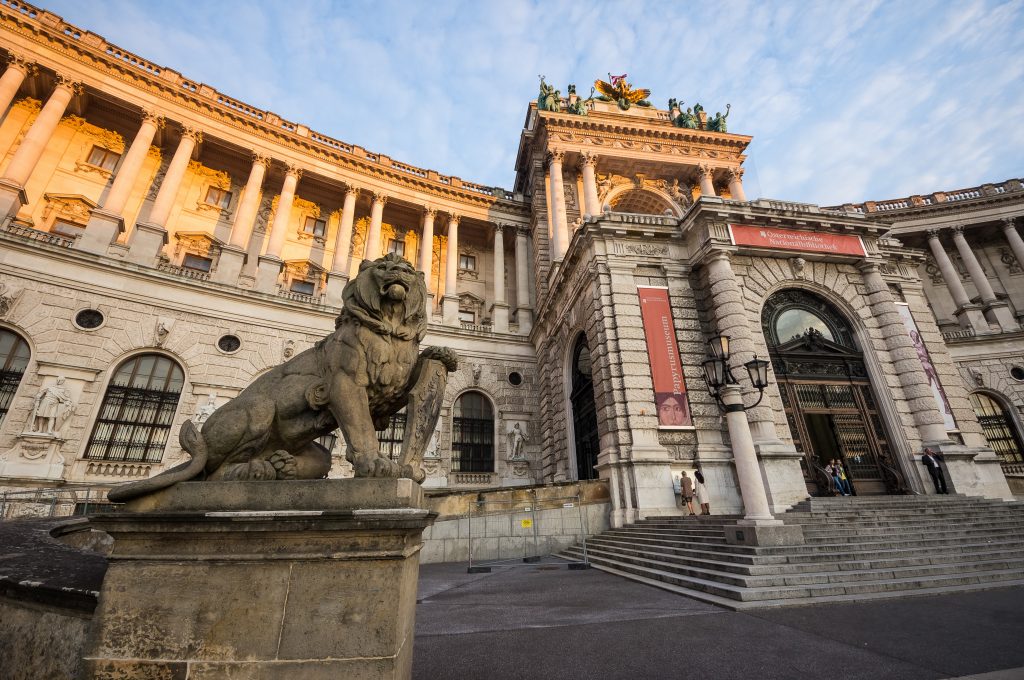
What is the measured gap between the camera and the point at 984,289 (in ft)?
83.3

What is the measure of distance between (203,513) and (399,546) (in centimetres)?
107

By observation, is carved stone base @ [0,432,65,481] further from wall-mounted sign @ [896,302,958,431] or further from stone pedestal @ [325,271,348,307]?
wall-mounted sign @ [896,302,958,431]

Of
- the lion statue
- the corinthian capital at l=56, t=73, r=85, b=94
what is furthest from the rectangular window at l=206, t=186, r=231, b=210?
the lion statue

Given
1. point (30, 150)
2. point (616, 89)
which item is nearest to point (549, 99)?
point (616, 89)

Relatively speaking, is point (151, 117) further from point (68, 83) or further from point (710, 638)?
point (710, 638)

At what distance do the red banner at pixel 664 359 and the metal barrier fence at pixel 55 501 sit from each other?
16458mm

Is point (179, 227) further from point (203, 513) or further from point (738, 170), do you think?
point (738, 170)

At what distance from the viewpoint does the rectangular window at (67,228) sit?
60.1ft

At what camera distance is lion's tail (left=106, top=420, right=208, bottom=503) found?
2500 mm

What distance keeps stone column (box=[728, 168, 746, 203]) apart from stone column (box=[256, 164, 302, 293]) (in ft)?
85.1

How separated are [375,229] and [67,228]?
42.9 ft

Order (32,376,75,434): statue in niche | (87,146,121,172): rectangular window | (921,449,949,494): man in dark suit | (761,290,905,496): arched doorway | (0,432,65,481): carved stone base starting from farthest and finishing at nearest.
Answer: (87,146,121,172): rectangular window
(32,376,75,434): statue in niche
(761,290,905,496): arched doorway
(0,432,65,481): carved stone base
(921,449,949,494): man in dark suit

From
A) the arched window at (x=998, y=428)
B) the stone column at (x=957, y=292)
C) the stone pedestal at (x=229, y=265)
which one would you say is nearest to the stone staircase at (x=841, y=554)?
the arched window at (x=998, y=428)

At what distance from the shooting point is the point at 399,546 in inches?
97.9
